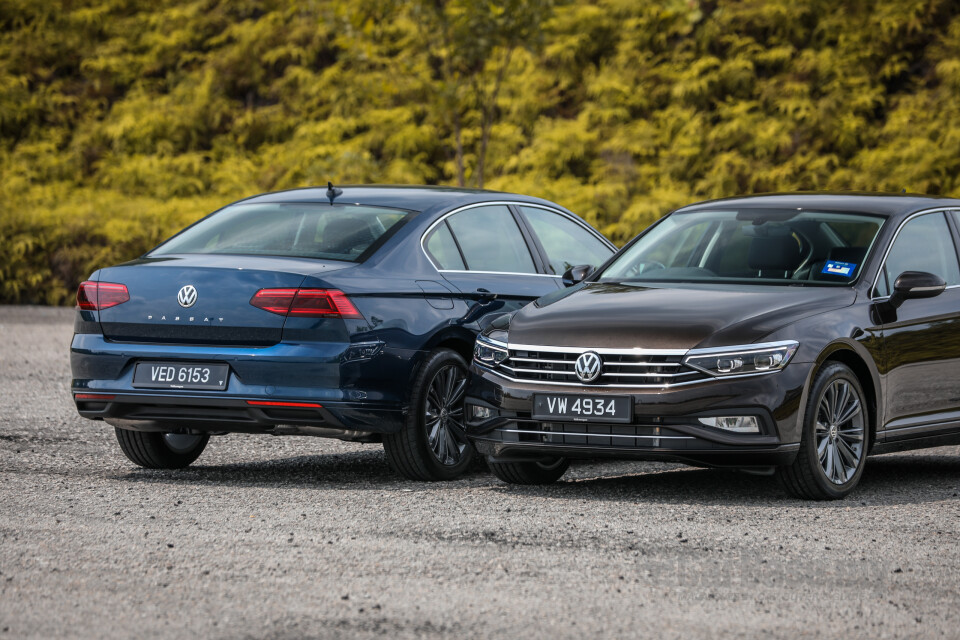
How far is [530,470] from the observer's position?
317 inches

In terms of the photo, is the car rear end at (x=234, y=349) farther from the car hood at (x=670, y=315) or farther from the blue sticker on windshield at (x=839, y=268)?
the blue sticker on windshield at (x=839, y=268)

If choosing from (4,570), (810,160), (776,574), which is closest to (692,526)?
(776,574)

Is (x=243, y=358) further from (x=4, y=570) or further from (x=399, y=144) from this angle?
(x=399, y=144)

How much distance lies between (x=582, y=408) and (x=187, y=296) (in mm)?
2226

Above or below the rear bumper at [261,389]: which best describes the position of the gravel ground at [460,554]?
below

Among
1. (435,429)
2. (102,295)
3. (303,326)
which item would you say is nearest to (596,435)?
(435,429)

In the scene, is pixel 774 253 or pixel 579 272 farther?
pixel 579 272

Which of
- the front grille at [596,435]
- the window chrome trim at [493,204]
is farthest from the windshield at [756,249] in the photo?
the front grille at [596,435]

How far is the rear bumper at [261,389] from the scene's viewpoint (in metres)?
7.54

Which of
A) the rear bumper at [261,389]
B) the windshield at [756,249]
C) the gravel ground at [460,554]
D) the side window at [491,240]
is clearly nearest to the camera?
the gravel ground at [460,554]

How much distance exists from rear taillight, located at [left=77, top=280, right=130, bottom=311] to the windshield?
2794 millimetres

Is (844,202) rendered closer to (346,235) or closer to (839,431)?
(839,431)

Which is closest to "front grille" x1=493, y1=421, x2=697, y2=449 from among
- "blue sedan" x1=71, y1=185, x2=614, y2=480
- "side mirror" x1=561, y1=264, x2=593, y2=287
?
"blue sedan" x1=71, y1=185, x2=614, y2=480

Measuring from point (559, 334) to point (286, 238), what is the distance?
74.4 inches
